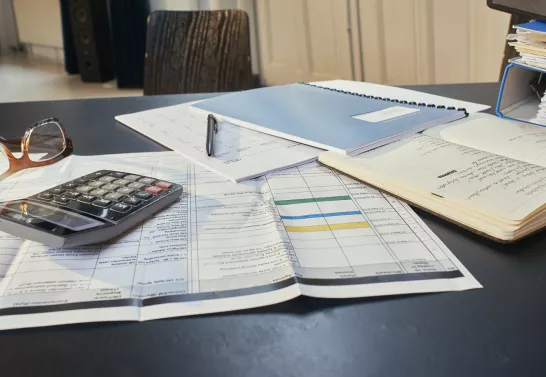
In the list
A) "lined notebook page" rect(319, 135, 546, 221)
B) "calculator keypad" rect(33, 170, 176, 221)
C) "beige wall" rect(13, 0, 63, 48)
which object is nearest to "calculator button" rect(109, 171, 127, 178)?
"calculator keypad" rect(33, 170, 176, 221)

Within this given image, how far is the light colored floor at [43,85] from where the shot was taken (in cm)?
309

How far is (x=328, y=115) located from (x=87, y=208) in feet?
1.31

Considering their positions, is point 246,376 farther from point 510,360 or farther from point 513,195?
point 513,195

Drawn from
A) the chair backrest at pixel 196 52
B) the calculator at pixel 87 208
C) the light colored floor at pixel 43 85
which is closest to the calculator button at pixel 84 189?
the calculator at pixel 87 208

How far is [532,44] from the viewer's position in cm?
73

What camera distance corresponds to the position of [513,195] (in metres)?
0.49

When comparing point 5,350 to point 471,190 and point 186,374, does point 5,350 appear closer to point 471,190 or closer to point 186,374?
point 186,374

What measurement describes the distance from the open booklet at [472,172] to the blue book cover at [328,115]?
2 centimetres

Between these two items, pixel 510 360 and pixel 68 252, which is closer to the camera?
pixel 510 360

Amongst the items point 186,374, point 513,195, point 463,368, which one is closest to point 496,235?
point 513,195

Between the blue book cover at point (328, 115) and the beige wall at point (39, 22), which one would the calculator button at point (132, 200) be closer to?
the blue book cover at point (328, 115)

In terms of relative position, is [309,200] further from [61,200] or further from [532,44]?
[532,44]

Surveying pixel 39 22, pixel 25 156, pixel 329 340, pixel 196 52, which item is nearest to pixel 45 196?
pixel 25 156

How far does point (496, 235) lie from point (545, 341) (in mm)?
127
